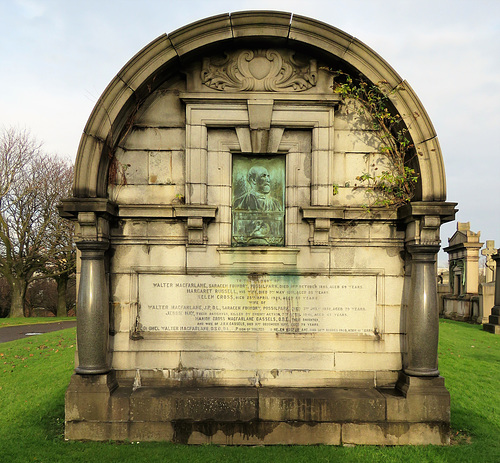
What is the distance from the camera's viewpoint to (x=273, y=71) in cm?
630

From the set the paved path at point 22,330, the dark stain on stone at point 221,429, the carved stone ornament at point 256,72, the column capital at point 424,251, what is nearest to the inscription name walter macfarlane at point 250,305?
the column capital at point 424,251

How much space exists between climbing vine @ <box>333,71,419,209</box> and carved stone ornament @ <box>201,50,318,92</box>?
2.09 feet

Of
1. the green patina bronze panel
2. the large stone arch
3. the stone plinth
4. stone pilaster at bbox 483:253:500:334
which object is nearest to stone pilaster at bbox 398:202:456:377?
the large stone arch

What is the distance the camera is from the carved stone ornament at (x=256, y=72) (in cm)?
627

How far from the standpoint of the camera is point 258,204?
6371 mm

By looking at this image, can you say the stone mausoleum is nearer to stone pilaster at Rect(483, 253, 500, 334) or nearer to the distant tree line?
stone pilaster at Rect(483, 253, 500, 334)

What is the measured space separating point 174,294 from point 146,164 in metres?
Result: 2.18

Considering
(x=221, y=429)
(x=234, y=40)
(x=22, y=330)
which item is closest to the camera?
(x=221, y=429)

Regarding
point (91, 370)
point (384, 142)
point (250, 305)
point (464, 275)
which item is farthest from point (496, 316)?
point (91, 370)

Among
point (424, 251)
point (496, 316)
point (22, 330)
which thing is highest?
point (424, 251)

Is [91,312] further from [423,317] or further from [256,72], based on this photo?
[423,317]

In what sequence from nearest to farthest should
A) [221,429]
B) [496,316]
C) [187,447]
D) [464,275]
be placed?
[187,447] < [221,429] < [496,316] < [464,275]

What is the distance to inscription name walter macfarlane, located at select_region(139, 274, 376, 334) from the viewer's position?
→ 6.19 meters

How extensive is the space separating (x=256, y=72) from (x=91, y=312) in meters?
4.58
